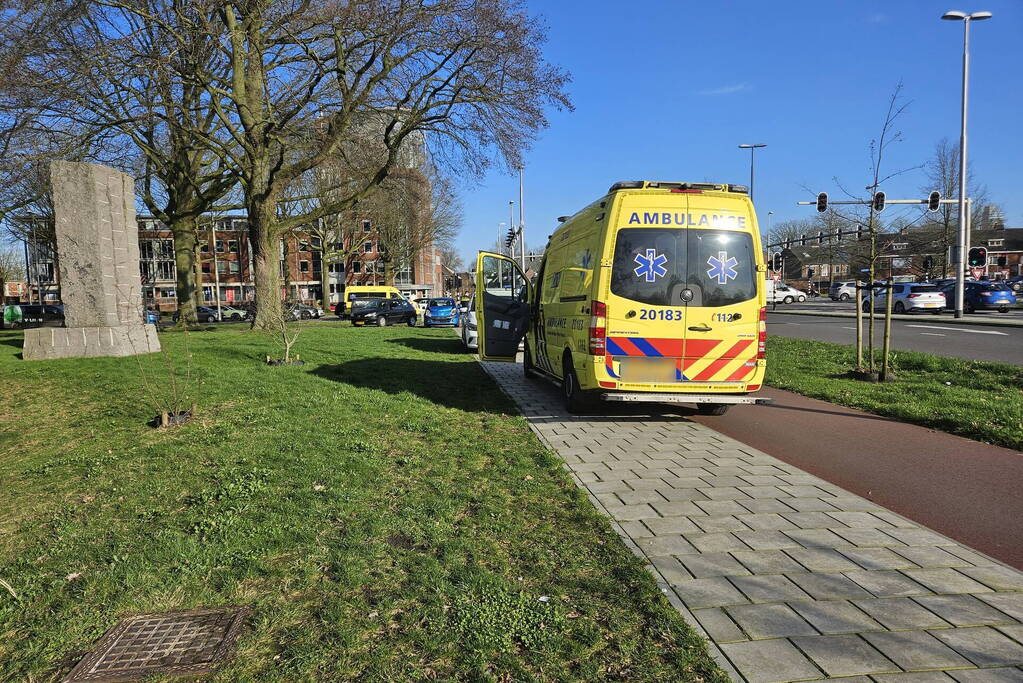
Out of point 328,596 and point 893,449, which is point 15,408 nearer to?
point 328,596

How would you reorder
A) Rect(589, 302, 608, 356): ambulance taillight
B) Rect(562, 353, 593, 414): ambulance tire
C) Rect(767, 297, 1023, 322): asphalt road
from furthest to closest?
Rect(767, 297, 1023, 322): asphalt road
Rect(562, 353, 593, 414): ambulance tire
Rect(589, 302, 608, 356): ambulance taillight

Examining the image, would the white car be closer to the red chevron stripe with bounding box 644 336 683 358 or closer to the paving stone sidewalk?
the red chevron stripe with bounding box 644 336 683 358

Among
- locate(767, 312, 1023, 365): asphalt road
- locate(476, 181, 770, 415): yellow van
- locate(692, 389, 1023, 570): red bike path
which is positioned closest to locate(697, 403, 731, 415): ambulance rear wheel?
locate(692, 389, 1023, 570): red bike path

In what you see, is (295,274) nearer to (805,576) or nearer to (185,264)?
(185,264)

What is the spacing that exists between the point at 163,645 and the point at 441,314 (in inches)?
1148

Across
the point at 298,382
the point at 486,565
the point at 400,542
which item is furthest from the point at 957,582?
the point at 298,382

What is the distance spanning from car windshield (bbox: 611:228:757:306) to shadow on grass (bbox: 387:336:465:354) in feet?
31.5

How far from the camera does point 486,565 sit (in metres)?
3.58

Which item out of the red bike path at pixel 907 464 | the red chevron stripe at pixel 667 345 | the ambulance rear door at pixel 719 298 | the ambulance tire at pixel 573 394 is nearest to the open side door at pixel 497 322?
the ambulance tire at pixel 573 394

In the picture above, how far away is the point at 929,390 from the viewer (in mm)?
8977

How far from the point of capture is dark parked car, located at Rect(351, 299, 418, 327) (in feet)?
108

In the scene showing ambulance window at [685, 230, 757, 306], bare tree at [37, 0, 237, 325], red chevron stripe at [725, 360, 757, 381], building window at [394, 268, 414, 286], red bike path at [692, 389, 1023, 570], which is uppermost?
bare tree at [37, 0, 237, 325]

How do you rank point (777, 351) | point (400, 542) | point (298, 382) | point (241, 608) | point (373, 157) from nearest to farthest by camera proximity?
point (241, 608) < point (400, 542) < point (298, 382) < point (777, 351) < point (373, 157)

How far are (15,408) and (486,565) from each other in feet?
22.8
